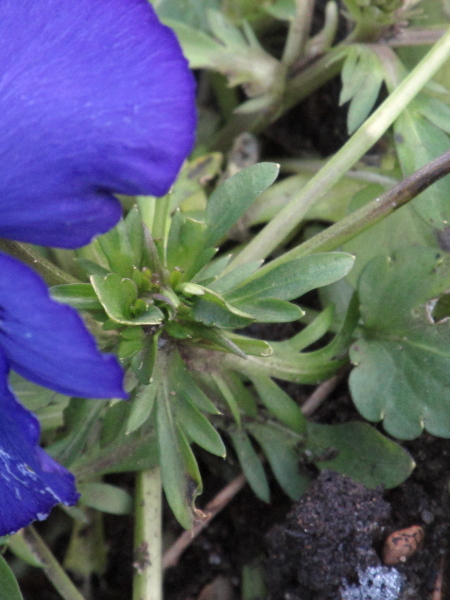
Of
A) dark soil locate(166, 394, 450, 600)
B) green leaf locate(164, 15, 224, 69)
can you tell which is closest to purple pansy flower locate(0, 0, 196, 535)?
dark soil locate(166, 394, 450, 600)

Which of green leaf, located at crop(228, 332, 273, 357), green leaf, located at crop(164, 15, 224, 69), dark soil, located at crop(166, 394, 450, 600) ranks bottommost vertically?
dark soil, located at crop(166, 394, 450, 600)

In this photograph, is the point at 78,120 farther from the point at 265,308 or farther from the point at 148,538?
the point at 148,538

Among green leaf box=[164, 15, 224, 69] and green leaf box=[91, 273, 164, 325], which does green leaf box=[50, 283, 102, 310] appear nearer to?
green leaf box=[91, 273, 164, 325]

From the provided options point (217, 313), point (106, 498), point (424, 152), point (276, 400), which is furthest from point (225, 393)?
point (424, 152)

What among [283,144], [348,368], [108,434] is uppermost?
[108,434]

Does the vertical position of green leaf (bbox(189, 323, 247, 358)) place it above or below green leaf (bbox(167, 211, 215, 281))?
below

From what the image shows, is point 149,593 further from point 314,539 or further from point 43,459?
point 43,459

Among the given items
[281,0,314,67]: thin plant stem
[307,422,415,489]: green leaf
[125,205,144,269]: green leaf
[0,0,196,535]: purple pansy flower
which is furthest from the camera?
[281,0,314,67]: thin plant stem

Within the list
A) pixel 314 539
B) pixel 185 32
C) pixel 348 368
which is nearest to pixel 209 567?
pixel 314 539
